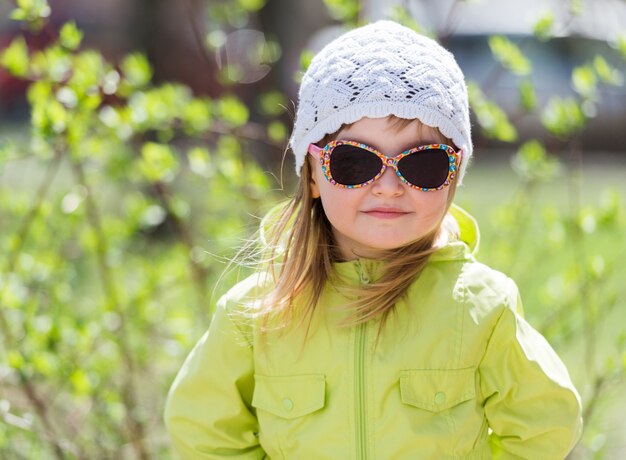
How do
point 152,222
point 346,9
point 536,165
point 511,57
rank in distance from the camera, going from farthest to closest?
point 152,222
point 536,165
point 346,9
point 511,57

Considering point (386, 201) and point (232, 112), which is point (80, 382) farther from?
point (386, 201)

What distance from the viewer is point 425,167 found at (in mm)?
2020

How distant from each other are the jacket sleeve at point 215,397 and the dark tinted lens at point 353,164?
42 centimetres

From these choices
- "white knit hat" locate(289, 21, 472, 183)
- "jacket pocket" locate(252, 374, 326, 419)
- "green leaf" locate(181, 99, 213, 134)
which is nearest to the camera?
"white knit hat" locate(289, 21, 472, 183)

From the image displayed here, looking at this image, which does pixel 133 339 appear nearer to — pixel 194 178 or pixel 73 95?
pixel 194 178

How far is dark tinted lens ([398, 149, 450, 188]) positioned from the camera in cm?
201

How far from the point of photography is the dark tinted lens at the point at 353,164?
79.5 inches

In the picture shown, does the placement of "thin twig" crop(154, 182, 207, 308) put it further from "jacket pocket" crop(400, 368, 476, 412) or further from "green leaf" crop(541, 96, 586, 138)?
"jacket pocket" crop(400, 368, 476, 412)

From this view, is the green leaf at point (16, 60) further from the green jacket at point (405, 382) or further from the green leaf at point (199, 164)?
the green jacket at point (405, 382)

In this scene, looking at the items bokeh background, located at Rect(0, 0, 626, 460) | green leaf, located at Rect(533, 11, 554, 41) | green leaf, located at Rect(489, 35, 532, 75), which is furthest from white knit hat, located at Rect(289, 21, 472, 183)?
green leaf, located at Rect(533, 11, 554, 41)

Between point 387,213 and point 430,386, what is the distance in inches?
14.7

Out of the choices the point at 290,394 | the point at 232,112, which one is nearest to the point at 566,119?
the point at 232,112

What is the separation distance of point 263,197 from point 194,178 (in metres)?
0.28

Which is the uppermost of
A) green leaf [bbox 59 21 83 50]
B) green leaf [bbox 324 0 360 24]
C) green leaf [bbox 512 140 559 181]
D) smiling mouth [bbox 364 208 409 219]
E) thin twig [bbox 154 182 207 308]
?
green leaf [bbox 324 0 360 24]
